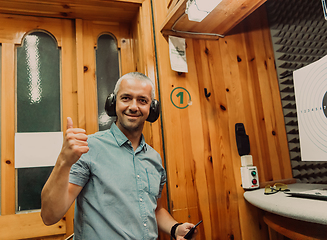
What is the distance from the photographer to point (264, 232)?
1626mm

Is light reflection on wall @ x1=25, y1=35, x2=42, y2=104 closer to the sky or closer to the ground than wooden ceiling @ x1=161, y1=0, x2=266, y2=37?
closer to the ground

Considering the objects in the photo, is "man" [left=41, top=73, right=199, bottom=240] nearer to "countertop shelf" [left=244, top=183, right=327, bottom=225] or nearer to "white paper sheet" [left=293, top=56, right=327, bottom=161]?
"countertop shelf" [left=244, top=183, right=327, bottom=225]

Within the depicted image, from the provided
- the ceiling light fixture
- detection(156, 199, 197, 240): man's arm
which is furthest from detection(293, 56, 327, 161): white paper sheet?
detection(156, 199, 197, 240): man's arm

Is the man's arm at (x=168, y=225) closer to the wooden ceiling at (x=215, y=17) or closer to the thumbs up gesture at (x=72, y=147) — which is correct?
the thumbs up gesture at (x=72, y=147)

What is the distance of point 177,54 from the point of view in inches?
65.9

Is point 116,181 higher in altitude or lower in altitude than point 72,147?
lower

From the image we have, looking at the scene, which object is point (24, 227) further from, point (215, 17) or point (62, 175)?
point (215, 17)

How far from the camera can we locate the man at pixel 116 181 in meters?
0.88

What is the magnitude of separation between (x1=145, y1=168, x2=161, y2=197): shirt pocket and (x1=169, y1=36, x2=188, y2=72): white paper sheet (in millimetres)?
766

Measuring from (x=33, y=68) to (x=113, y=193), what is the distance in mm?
1222

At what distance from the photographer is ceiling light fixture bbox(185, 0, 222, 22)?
135cm

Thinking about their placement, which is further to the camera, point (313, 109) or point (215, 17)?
point (215, 17)

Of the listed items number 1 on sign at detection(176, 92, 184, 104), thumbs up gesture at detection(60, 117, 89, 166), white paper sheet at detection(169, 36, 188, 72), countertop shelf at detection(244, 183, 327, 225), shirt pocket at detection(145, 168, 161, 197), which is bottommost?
countertop shelf at detection(244, 183, 327, 225)

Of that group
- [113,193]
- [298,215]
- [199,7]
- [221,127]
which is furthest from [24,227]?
[199,7]
